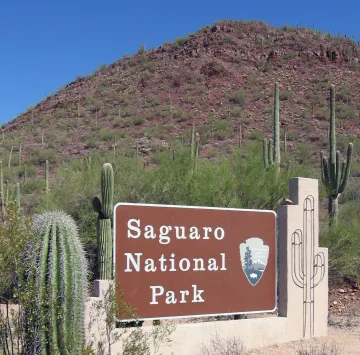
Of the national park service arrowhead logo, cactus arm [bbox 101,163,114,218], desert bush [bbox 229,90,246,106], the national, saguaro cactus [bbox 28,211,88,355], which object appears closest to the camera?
saguaro cactus [bbox 28,211,88,355]

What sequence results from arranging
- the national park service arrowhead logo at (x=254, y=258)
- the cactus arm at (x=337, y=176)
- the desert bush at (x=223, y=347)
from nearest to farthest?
the desert bush at (x=223, y=347), the national park service arrowhead logo at (x=254, y=258), the cactus arm at (x=337, y=176)

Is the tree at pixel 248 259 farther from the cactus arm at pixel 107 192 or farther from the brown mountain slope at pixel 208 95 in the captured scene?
the brown mountain slope at pixel 208 95

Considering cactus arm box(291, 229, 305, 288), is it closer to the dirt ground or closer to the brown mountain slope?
the dirt ground

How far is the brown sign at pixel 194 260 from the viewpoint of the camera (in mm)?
8117

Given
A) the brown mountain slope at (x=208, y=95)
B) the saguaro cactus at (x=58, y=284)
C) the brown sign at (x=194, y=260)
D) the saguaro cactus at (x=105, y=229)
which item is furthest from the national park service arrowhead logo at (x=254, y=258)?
the brown mountain slope at (x=208, y=95)

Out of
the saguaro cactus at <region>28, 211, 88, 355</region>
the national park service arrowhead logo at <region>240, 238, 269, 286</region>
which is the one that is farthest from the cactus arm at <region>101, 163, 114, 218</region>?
the national park service arrowhead logo at <region>240, 238, 269, 286</region>

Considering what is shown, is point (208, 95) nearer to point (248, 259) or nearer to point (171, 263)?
point (248, 259)

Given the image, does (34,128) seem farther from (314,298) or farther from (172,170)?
(314,298)

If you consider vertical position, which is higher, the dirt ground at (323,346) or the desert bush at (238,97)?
the desert bush at (238,97)

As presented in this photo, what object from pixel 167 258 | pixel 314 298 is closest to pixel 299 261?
pixel 314 298

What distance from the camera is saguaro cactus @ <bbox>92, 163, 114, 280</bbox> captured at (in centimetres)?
812

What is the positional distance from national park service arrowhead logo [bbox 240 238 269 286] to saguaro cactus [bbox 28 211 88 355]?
10.8ft

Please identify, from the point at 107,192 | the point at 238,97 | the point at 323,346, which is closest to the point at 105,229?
the point at 107,192

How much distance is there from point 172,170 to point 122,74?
4166cm
